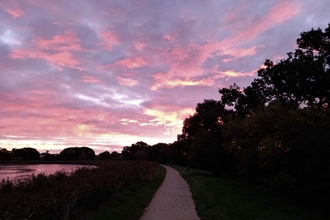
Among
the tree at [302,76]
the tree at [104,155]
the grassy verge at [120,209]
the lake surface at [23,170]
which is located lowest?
the grassy verge at [120,209]

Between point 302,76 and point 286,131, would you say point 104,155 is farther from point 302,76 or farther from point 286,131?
point 286,131

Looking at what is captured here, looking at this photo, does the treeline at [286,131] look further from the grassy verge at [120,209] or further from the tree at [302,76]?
the grassy verge at [120,209]

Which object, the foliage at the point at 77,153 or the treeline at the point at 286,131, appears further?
the foliage at the point at 77,153

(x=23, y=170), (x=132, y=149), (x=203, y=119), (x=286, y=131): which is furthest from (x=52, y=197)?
(x=132, y=149)

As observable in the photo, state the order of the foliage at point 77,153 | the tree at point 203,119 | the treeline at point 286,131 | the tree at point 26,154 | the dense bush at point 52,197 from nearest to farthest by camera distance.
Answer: the dense bush at point 52,197 → the treeline at point 286,131 → the tree at point 203,119 → the tree at point 26,154 → the foliage at point 77,153

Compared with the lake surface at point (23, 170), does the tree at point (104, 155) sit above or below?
above

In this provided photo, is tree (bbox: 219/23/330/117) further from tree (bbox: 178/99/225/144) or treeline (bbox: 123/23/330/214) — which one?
tree (bbox: 178/99/225/144)

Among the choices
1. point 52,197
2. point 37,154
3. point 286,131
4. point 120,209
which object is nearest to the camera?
point 52,197

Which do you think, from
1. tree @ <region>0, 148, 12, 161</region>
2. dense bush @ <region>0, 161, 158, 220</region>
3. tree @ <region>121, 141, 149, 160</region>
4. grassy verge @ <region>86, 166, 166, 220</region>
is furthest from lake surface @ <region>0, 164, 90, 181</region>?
tree @ <region>121, 141, 149, 160</region>

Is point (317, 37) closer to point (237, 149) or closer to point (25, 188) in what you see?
point (237, 149)

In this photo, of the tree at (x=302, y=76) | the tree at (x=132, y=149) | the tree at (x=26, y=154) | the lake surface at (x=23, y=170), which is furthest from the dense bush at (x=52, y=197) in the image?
the tree at (x=132, y=149)

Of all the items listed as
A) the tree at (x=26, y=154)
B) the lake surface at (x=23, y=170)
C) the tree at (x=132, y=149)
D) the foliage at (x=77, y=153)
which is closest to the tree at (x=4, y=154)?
the tree at (x=26, y=154)

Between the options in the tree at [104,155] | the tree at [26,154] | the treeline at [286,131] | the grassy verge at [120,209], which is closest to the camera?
the grassy verge at [120,209]

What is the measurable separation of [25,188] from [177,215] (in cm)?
681
